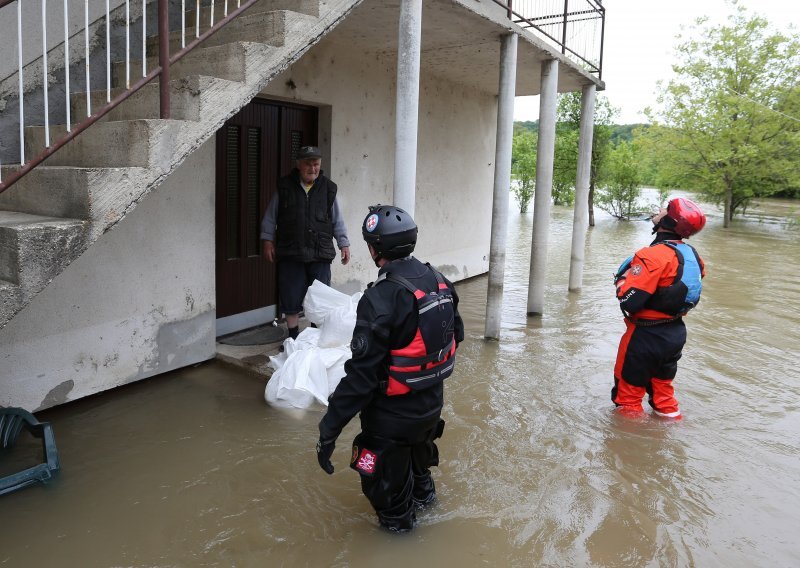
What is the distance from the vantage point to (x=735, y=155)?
22141 mm

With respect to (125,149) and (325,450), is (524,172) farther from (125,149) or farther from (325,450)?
(325,450)

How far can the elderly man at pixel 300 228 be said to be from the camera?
5.30m

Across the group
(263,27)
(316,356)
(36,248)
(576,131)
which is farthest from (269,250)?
(576,131)

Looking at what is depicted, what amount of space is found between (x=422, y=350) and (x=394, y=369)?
0.16 m

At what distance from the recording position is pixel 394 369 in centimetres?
279

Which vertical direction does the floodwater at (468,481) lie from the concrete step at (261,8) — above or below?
below

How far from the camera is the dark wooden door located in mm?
5938

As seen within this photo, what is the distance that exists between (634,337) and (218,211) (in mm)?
3916

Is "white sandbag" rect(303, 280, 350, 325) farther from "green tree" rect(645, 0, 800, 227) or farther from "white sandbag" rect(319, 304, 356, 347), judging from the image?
"green tree" rect(645, 0, 800, 227)

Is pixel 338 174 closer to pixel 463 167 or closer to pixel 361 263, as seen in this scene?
pixel 361 263

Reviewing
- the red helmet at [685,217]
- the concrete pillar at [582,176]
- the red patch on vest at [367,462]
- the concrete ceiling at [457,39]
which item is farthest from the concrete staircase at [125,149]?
the concrete pillar at [582,176]

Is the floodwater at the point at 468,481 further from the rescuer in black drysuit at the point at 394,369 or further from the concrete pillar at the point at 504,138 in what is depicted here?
the concrete pillar at the point at 504,138

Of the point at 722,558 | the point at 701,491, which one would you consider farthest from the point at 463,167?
the point at 722,558

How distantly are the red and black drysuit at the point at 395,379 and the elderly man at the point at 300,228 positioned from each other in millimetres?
2515
